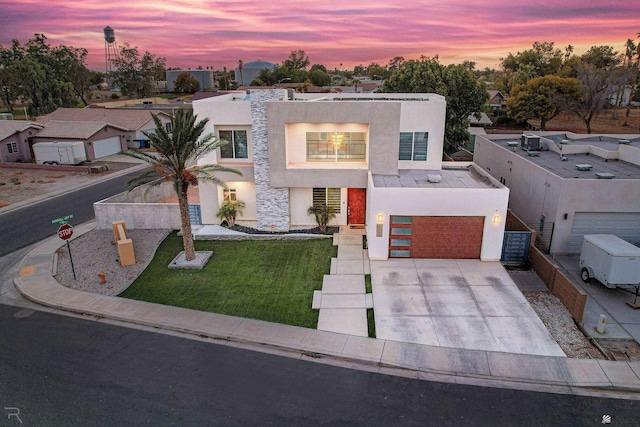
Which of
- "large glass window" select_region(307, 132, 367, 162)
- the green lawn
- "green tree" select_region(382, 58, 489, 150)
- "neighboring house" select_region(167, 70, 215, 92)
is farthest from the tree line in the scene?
the green lawn

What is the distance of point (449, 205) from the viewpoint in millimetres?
18078

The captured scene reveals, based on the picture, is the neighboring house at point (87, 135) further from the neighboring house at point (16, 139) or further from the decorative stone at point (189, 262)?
the decorative stone at point (189, 262)

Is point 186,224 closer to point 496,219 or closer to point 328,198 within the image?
point 328,198

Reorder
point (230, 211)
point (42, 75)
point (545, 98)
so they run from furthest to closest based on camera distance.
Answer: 1. point (42, 75)
2. point (545, 98)
3. point (230, 211)

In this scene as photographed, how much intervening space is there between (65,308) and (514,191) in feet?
74.2

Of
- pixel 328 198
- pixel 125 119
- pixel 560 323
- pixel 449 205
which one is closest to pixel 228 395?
pixel 560 323

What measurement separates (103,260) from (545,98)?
180 ft

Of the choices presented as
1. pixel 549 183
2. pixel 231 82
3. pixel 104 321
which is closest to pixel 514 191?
pixel 549 183

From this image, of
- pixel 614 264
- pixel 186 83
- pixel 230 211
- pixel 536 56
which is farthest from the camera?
pixel 186 83

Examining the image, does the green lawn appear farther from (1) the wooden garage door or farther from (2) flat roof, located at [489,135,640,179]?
(2) flat roof, located at [489,135,640,179]

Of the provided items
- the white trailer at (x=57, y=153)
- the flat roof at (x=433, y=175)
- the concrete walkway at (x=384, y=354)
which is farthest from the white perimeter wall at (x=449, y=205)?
the white trailer at (x=57, y=153)

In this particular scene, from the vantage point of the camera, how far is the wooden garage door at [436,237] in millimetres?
18344

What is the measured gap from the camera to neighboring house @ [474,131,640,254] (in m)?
18.3

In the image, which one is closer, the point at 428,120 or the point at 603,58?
the point at 428,120
